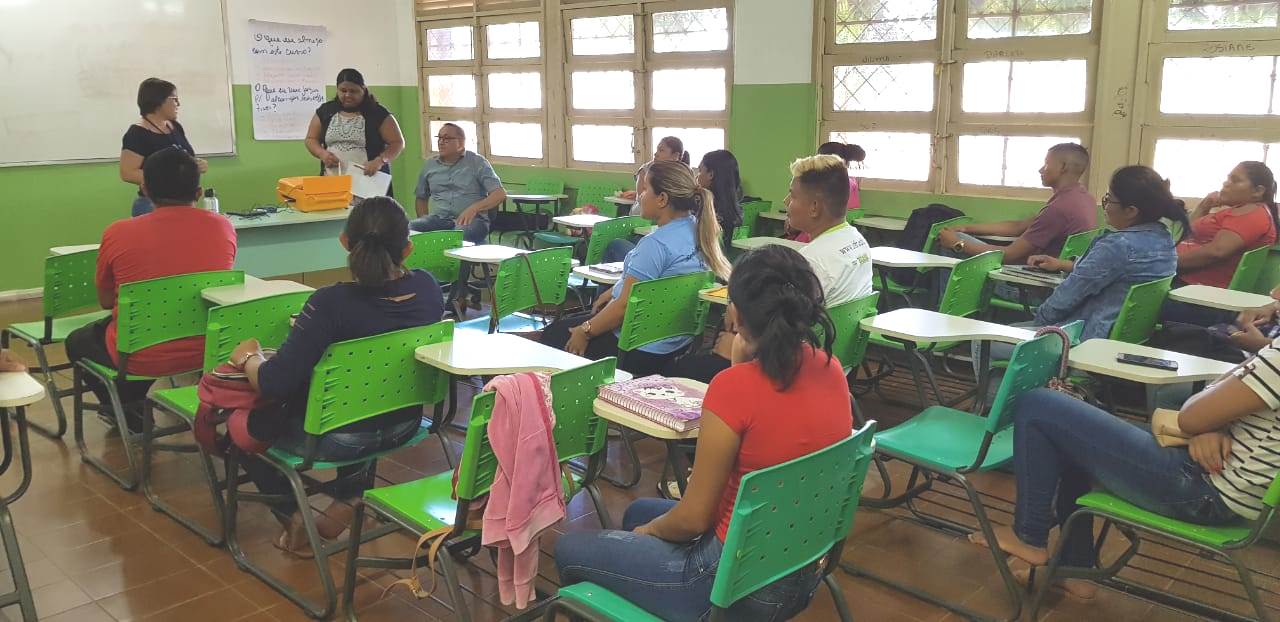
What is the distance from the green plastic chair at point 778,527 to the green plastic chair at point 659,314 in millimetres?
1429

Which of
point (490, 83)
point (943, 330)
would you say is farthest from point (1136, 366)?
point (490, 83)

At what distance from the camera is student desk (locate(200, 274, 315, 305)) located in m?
3.36

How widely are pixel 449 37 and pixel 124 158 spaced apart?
15.3 feet

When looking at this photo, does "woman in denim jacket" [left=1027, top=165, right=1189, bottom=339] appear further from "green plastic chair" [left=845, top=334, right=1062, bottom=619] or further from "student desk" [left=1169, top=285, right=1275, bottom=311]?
"green plastic chair" [left=845, top=334, right=1062, bottom=619]

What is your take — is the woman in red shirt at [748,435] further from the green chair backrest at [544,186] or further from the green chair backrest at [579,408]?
the green chair backrest at [544,186]

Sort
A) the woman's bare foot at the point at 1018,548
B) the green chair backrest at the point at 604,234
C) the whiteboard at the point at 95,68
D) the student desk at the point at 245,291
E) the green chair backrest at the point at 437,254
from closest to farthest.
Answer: the woman's bare foot at the point at 1018,548 < the student desk at the point at 245,291 < the green chair backrest at the point at 437,254 < the green chair backrest at the point at 604,234 < the whiteboard at the point at 95,68

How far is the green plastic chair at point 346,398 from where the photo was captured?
2499 mm

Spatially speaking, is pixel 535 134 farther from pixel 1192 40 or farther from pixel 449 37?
pixel 1192 40

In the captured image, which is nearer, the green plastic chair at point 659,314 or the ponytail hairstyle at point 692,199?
the green plastic chair at point 659,314

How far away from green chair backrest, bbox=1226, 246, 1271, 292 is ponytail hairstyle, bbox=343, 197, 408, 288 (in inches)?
154

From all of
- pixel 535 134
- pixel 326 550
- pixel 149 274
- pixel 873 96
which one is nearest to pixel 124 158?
pixel 149 274

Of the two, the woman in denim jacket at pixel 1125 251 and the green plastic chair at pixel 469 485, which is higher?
the woman in denim jacket at pixel 1125 251

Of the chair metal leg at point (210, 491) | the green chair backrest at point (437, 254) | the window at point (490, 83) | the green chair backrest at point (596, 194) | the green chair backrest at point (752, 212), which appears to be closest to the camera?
the chair metal leg at point (210, 491)

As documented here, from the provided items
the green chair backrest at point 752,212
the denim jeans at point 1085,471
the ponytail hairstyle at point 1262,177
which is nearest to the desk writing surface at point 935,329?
the denim jeans at point 1085,471
